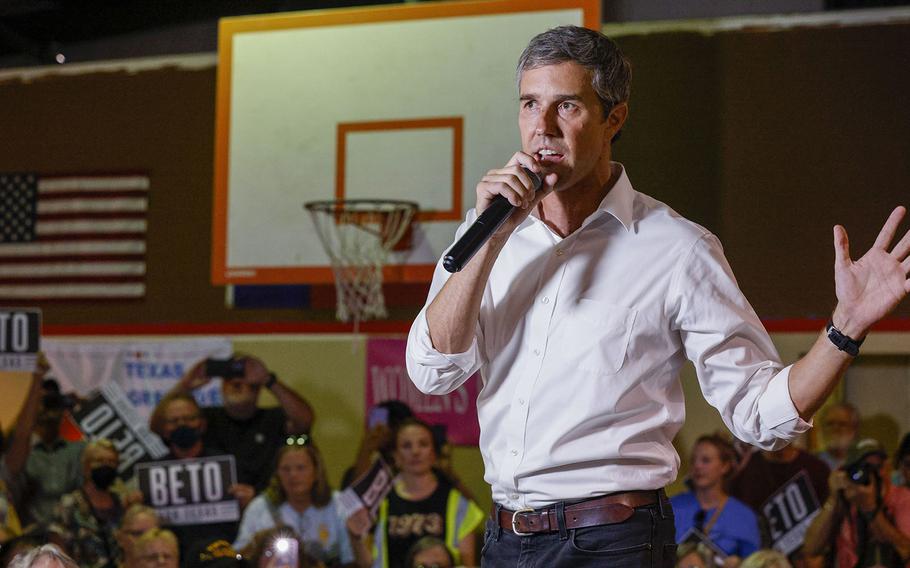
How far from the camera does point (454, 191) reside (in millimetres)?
6062

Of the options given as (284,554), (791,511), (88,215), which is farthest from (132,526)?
(791,511)

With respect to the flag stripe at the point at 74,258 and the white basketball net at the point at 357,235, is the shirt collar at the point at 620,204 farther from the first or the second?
the flag stripe at the point at 74,258

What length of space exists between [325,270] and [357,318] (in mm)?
439

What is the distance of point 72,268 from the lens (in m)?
7.65

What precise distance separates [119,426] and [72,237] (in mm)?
1489

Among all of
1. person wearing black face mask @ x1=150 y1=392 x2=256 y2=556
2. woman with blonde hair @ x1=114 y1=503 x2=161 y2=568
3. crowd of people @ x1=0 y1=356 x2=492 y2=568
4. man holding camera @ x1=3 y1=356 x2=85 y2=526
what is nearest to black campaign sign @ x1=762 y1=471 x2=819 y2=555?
crowd of people @ x1=0 y1=356 x2=492 y2=568

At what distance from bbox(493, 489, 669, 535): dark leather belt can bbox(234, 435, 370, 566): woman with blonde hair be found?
4.42 metres

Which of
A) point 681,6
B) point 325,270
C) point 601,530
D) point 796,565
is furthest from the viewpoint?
point 681,6

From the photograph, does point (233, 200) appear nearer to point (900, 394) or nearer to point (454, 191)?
point (454, 191)

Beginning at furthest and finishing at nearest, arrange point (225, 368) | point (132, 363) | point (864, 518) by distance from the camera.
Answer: point (132, 363), point (225, 368), point (864, 518)

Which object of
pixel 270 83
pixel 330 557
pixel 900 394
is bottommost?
pixel 330 557

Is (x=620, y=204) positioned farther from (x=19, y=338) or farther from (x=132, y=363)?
(x=19, y=338)

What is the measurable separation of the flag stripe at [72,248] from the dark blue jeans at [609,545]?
20.0ft

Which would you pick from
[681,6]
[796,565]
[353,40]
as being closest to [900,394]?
[796,565]
